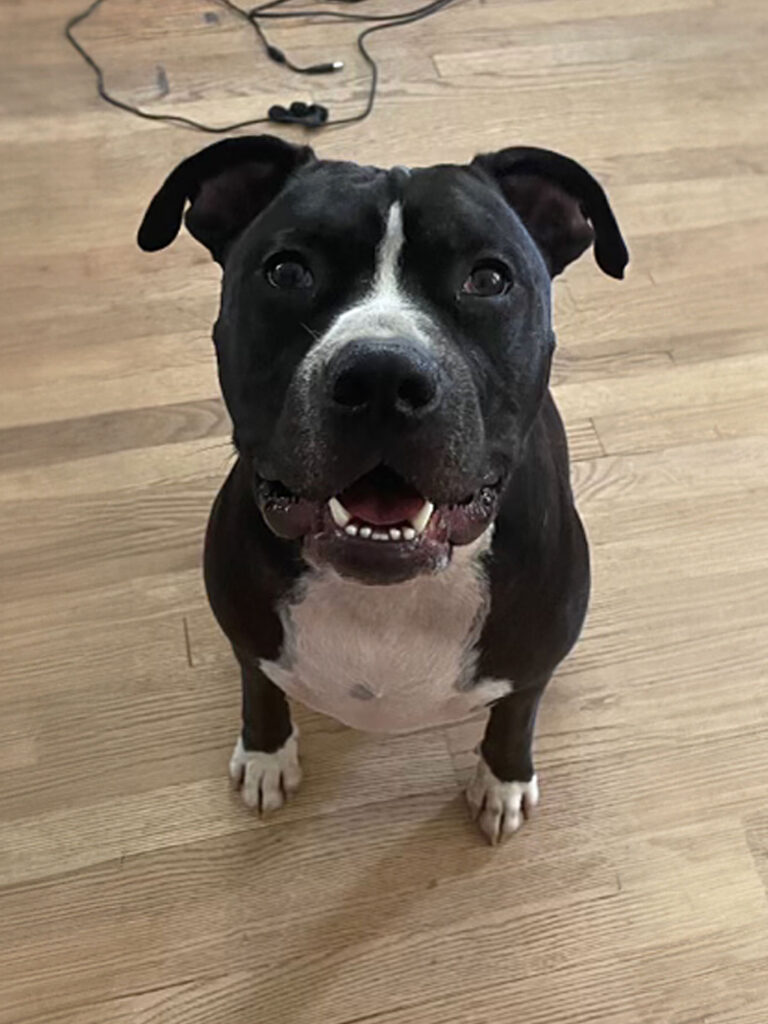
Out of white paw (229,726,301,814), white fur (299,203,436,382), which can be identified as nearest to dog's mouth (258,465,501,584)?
white fur (299,203,436,382)

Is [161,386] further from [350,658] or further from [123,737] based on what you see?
[350,658]

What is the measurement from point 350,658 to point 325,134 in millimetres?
1581

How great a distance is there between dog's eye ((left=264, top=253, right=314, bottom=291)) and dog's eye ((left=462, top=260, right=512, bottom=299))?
0.15m

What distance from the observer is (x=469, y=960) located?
1682mm

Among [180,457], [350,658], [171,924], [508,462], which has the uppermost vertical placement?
[508,462]

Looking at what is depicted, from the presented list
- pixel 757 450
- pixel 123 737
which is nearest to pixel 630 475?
pixel 757 450

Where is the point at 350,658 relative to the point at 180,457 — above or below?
above

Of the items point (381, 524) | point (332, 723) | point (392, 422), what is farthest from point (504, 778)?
point (392, 422)

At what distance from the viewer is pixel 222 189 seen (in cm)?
140

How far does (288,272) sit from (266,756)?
765 mm

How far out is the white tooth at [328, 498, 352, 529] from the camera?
4.06ft

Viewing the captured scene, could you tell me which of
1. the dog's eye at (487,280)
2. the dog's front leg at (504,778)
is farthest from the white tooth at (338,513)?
the dog's front leg at (504,778)

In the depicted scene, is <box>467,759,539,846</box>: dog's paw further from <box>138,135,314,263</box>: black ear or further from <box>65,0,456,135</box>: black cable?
<box>65,0,456,135</box>: black cable

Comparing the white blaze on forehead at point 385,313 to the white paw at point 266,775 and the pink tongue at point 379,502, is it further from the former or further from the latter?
the white paw at point 266,775
